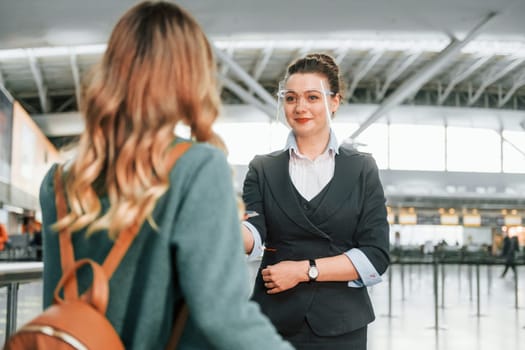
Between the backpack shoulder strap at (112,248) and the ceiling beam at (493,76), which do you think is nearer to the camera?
the backpack shoulder strap at (112,248)

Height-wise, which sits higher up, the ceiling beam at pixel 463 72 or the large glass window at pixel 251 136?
the ceiling beam at pixel 463 72

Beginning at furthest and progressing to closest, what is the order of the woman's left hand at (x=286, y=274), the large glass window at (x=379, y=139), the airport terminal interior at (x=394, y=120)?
the large glass window at (x=379, y=139) → the airport terminal interior at (x=394, y=120) → the woman's left hand at (x=286, y=274)

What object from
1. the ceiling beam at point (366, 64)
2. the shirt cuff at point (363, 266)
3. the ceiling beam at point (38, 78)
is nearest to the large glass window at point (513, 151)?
the ceiling beam at point (366, 64)

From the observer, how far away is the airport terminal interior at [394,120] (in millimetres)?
10180

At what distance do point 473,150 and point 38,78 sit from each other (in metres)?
23.1

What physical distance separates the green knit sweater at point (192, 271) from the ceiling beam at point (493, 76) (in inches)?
1244

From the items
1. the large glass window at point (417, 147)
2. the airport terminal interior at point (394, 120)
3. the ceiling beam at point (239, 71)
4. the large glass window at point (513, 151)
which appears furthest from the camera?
the large glass window at point (513, 151)

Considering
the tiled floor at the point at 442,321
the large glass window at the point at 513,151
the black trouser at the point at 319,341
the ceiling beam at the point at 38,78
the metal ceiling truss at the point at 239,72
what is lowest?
the tiled floor at the point at 442,321

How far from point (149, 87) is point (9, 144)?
16.8 metres

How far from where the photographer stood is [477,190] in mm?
34750

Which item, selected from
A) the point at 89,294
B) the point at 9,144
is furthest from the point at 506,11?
the point at 89,294

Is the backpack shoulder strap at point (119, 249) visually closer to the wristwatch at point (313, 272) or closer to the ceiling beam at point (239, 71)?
the wristwatch at point (313, 272)

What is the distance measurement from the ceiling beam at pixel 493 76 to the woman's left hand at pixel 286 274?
30.8 metres

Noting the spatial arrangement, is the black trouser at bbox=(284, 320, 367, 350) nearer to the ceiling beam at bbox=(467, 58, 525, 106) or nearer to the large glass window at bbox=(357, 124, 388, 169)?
the ceiling beam at bbox=(467, 58, 525, 106)
